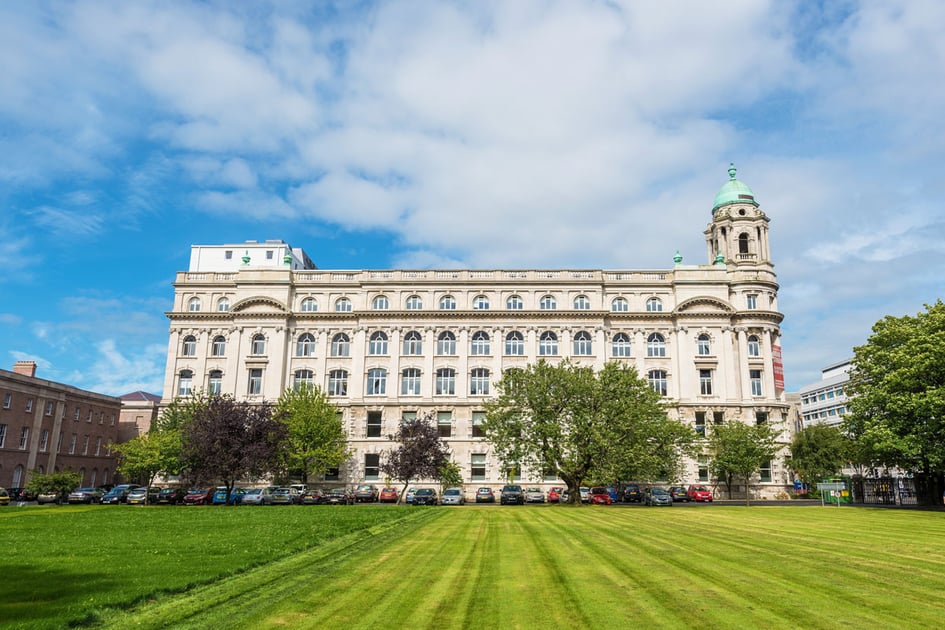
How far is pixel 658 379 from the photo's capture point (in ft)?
242

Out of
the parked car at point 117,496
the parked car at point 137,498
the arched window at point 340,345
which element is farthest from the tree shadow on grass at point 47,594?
the arched window at point 340,345

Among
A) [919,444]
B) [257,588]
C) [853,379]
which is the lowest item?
[257,588]

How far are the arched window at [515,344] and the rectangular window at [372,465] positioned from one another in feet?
59.7

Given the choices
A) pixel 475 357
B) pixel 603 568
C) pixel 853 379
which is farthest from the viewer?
pixel 475 357

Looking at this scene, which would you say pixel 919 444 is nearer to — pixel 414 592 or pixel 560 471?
pixel 560 471

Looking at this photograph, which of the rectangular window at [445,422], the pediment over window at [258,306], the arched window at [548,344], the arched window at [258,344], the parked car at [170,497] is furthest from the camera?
the arched window at [258,344]

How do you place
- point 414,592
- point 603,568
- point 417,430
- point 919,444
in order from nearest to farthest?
point 414,592 → point 603,568 → point 919,444 → point 417,430

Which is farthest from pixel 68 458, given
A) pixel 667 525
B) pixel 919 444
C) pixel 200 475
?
pixel 919 444

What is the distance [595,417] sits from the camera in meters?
53.1

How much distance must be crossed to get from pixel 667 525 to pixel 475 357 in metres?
46.4

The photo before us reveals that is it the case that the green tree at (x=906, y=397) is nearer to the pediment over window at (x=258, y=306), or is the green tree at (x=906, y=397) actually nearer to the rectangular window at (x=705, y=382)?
the rectangular window at (x=705, y=382)

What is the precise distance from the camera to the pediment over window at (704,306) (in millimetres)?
73625

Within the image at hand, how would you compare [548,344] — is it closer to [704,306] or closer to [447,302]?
[447,302]

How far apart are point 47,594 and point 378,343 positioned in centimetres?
6327
